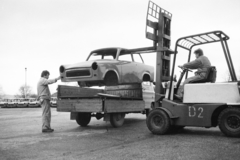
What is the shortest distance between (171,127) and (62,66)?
15.0 ft

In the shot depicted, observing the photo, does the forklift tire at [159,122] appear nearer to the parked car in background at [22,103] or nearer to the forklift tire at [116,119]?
the forklift tire at [116,119]

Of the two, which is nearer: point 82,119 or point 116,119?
point 116,119

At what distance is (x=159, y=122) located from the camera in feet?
22.8

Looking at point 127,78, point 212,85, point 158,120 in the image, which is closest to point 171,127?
point 158,120

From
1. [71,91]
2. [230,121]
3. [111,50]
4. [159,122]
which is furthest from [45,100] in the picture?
[230,121]

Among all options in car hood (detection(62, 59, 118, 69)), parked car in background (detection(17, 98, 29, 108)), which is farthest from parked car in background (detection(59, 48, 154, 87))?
parked car in background (detection(17, 98, 29, 108))

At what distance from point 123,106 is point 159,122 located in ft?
6.18

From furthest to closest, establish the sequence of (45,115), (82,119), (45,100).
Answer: (82,119), (45,100), (45,115)

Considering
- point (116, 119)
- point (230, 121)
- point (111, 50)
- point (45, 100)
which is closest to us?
point (230, 121)

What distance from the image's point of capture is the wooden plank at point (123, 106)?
7.86 meters

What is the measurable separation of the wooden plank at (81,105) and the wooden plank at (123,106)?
0.24m

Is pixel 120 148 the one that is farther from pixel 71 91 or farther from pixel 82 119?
pixel 82 119

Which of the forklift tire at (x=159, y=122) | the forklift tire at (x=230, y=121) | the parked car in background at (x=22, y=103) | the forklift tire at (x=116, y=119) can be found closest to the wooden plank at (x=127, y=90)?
the forklift tire at (x=116, y=119)

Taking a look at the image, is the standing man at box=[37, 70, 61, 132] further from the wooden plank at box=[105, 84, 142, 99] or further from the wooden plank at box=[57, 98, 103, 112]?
the wooden plank at box=[105, 84, 142, 99]
